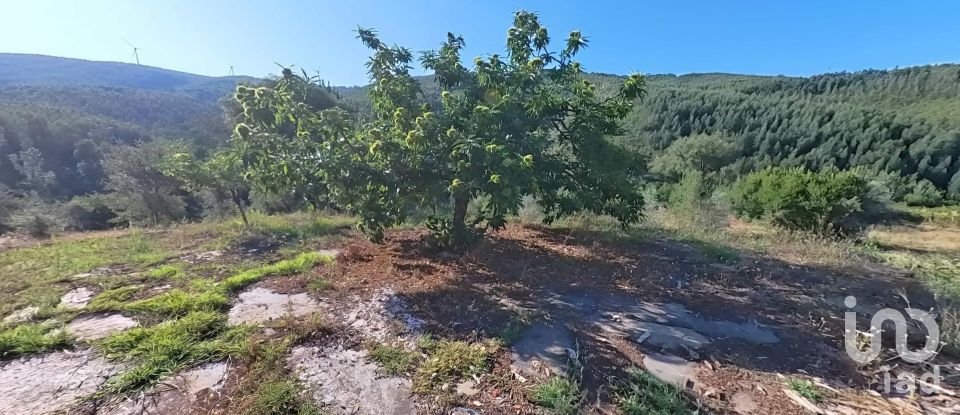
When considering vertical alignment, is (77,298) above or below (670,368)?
above

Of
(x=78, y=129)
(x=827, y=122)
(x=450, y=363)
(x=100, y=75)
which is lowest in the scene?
(x=450, y=363)

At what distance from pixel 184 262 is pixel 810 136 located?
3372 centimetres

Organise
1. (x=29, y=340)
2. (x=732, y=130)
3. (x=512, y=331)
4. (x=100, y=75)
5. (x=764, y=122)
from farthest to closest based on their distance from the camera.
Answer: (x=100, y=75), (x=732, y=130), (x=764, y=122), (x=512, y=331), (x=29, y=340)

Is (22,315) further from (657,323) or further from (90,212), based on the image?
(90,212)

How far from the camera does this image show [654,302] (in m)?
3.69

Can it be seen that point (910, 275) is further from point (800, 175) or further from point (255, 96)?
point (255, 96)

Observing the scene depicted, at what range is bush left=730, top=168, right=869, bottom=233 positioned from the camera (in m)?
7.81

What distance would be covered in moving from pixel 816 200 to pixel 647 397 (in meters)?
8.10

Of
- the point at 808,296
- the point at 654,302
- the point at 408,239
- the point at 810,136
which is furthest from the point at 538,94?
the point at 810,136

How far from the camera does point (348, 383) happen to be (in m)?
2.42

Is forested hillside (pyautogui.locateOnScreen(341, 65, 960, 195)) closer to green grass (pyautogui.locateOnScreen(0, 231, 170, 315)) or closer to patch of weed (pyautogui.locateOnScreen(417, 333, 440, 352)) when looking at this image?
green grass (pyautogui.locateOnScreen(0, 231, 170, 315))

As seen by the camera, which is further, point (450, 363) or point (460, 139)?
point (460, 139)

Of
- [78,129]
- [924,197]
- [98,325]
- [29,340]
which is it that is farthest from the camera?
[78,129]

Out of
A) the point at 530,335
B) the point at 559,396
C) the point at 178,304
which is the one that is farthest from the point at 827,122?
the point at 178,304
